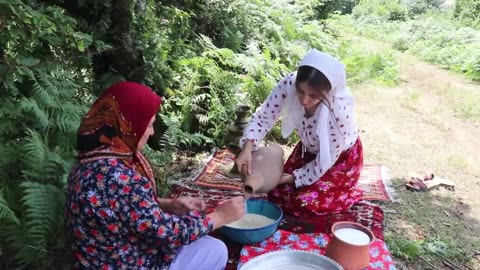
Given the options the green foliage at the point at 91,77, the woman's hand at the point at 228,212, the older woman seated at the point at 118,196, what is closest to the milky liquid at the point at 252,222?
the woman's hand at the point at 228,212

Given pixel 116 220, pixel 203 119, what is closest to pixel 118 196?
pixel 116 220

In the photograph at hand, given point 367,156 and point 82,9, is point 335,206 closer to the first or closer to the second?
point 367,156

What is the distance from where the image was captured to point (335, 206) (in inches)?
115

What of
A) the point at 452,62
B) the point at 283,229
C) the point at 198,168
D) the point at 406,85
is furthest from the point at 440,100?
the point at 283,229

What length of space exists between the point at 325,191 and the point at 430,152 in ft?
7.18

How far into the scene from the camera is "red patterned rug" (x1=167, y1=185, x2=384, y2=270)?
8.34 ft

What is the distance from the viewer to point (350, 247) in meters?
2.16

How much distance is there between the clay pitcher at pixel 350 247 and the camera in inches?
85.4

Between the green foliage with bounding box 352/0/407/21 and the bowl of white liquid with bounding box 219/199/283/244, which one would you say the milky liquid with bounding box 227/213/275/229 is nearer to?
the bowl of white liquid with bounding box 219/199/283/244

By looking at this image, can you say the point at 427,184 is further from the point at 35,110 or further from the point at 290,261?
the point at 35,110

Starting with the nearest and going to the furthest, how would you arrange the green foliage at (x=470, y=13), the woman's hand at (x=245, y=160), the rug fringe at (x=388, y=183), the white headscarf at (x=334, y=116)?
1. the white headscarf at (x=334, y=116)
2. the woman's hand at (x=245, y=160)
3. the rug fringe at (x=388, y=183)
4. the green foliage at (x=470, y=13)

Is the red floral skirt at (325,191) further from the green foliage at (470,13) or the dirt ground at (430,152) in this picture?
the green foliage at (470,13)

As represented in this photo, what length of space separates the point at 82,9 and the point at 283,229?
2.32m

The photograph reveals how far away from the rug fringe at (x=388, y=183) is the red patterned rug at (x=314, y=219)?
344 mm
